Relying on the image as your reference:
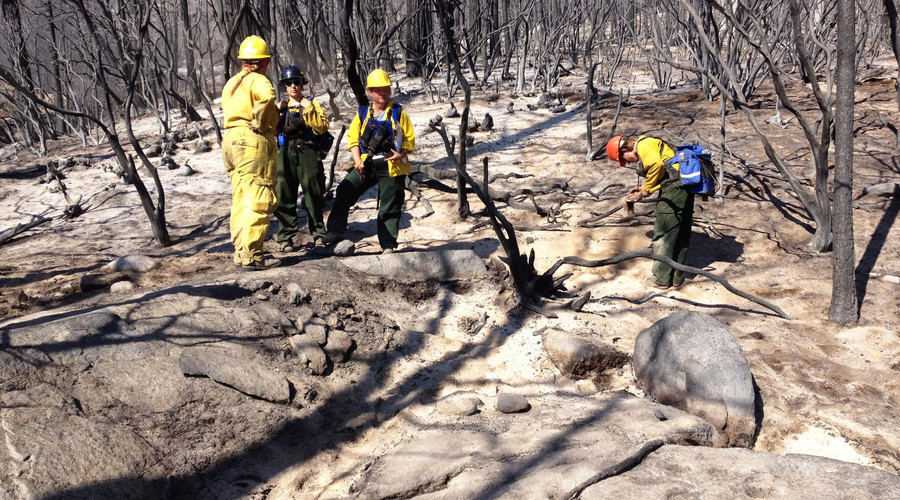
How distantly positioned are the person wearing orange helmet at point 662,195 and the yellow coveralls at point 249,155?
8.93 feet

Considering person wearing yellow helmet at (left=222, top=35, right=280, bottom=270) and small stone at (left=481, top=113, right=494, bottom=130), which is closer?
person wearing yellow helmet at (left=222, top=35, right=280, bottom=270)

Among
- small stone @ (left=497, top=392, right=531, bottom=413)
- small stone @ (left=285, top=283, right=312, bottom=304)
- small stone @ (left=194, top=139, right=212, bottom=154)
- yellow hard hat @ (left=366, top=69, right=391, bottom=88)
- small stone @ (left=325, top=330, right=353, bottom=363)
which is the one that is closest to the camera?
small stone @ (left=497, top=392, right=531, bottom=413)

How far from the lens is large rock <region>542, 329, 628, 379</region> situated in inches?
154

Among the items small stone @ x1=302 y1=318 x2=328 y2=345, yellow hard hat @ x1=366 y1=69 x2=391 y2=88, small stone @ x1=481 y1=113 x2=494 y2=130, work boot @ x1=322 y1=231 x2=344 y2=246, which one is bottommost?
small stone @ x1=302 y1=318 x2=328 y2=345

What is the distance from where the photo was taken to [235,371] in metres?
3.36

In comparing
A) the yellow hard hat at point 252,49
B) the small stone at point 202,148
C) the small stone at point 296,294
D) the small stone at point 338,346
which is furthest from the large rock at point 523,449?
the small stone at point 202,148

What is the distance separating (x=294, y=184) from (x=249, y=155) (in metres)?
1.14

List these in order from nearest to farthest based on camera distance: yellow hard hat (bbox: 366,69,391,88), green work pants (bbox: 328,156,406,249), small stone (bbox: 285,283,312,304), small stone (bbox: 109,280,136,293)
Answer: small stone (bbox: 285,283,312,304) → small stone (bbox: 109,280,136,293) → yellow hard hat (bbox: 366,69,391,88) → green work pants (bbox: 328,156,406,249)

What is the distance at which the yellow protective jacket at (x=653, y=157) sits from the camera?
5070 millimetres

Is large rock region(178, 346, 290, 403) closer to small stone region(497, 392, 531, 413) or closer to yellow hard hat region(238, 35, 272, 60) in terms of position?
small stone region(497, 392, 531, 413)

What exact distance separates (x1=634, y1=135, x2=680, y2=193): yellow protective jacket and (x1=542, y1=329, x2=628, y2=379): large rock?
1.74m

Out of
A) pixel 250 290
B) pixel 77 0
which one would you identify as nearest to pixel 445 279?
pixel 250 290

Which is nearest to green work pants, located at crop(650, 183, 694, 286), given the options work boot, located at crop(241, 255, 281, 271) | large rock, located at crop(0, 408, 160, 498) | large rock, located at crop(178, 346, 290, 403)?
work boot, located at crop(241, 255, 281, 271)

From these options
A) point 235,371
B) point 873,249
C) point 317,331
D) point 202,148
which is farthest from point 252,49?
point 873,249
